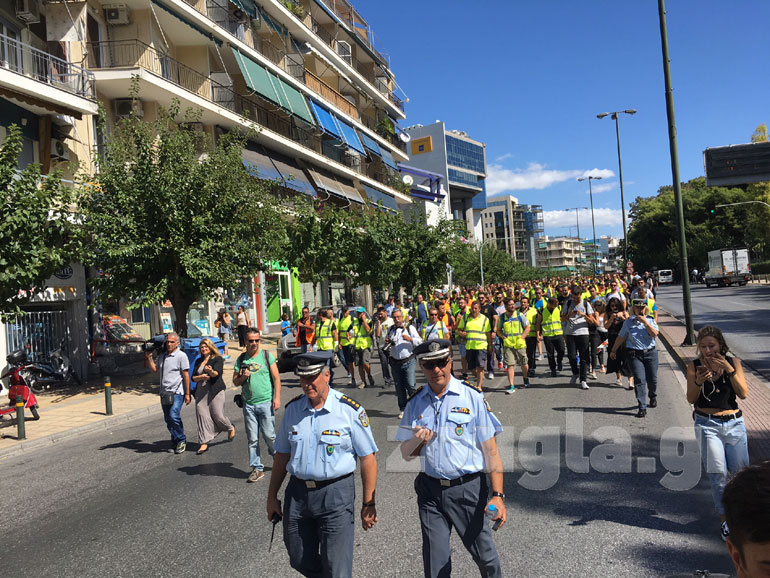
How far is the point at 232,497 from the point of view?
19.3ft

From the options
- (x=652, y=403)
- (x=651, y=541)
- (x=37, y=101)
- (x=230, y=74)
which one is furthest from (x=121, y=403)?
(x=230, y=74)

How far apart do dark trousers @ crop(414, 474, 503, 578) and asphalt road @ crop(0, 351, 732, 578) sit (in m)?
0.82

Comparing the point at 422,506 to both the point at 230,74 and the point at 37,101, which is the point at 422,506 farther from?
the point at 230,74

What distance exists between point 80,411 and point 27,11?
36.5 ft

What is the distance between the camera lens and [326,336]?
11.6 m

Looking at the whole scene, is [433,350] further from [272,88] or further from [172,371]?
[272,88]

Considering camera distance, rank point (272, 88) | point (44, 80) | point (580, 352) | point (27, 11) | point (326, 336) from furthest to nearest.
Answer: point (272, 88)
point (44, 80)
point (27, 11)
point (326, 336)
point (580, 352)

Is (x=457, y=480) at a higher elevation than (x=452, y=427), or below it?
below

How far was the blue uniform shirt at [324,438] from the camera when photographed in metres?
3.32

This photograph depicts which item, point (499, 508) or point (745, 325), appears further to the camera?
point (745, 325)

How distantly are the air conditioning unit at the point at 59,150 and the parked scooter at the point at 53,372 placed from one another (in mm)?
5017

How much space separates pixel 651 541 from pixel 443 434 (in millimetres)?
2091

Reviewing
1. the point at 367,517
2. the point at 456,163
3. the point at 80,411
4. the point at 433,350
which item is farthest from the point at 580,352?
the point at 456,163

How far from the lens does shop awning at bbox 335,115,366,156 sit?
108 ft
